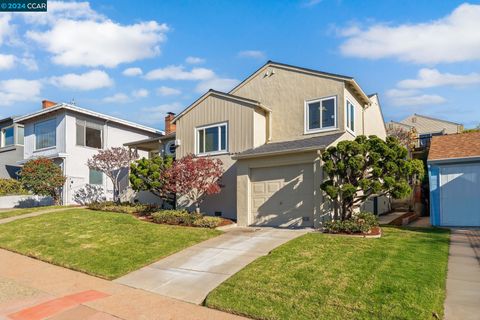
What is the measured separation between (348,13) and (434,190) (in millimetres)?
8033

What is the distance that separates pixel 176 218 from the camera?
14.4 meters

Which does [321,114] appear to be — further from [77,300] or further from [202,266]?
[77,300]

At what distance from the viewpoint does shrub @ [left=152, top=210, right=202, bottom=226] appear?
14141 millimetres

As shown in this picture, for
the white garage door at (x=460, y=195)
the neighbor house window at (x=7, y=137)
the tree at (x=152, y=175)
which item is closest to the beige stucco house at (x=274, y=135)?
the tree at (x=152, y=175)

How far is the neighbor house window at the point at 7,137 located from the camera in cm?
2830

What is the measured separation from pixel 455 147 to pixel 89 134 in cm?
2199

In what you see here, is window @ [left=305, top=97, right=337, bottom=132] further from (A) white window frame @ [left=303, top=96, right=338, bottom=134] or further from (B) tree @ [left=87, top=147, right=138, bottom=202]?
(B) tree @ [left=87, top=147, right=138, bottom=202]

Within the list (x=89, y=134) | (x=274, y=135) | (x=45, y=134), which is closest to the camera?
(x=274, y=135)

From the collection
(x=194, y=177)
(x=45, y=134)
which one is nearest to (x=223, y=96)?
(x=194, y=177)

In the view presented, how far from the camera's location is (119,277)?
27.9 ft

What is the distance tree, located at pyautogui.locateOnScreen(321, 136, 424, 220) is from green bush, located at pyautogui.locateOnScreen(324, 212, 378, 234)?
2.09 ft

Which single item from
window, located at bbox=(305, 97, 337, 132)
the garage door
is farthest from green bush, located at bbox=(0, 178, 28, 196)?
window, located at bbox=(305, 97, 337, 132)

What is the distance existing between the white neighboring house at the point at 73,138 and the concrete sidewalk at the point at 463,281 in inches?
744

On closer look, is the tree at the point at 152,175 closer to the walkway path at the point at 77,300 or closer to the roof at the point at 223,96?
the roof at the point at 223,96
